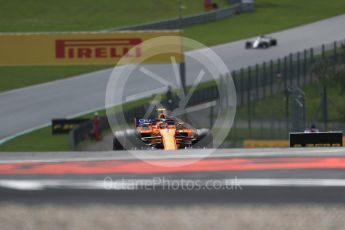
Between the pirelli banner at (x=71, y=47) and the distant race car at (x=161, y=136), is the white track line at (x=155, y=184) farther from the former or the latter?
the pirelli banner at (x=71, y=47)

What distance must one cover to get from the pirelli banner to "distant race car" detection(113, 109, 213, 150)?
21.6 metres

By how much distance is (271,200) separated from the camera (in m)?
8.32

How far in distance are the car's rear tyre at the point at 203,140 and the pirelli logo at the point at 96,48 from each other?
2135 cm

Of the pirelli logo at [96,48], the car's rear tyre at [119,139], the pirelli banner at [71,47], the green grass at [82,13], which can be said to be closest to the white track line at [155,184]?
the car's rear tyre at [119,139]

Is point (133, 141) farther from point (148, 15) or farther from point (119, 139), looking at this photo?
point (148, 15)

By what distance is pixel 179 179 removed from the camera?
29.2 feet

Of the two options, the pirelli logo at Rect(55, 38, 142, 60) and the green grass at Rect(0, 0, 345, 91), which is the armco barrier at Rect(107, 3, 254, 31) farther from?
the pirelli logo at Rect(55, 38, 142, 60)

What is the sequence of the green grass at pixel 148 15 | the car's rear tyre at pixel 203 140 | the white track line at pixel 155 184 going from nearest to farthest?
the white track line at pixel 155 184 < the car's rear tyre at pixel 203 140 < the green grass at pixel 148 15

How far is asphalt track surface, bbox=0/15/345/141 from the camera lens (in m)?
40.6

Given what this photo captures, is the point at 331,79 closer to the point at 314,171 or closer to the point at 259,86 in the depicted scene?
the point at 259,86

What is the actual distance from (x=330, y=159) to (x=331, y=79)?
30.1 m

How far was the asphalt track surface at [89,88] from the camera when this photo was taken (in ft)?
133

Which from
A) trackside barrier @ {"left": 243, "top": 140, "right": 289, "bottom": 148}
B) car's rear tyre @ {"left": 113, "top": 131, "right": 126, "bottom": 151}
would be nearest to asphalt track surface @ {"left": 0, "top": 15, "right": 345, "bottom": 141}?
trackside barrier @ {"left": 243, "top": 140, "right": 289, "bottom": 148}

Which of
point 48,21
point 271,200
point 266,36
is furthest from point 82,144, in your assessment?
point 48,21
